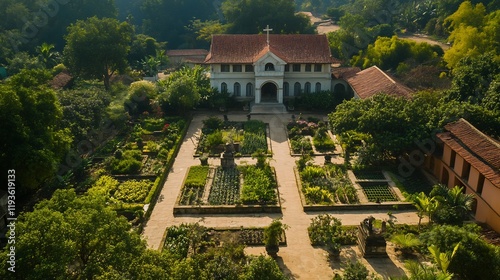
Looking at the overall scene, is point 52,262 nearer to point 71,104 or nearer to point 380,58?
point 71,104

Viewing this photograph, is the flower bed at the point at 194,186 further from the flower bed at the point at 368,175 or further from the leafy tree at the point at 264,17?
the leafy tree at the point at 264,17

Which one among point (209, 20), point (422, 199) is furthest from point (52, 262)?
point (209, 20)

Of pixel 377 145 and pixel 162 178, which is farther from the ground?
pixel 377 145

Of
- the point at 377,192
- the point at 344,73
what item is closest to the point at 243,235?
the point at 377,192

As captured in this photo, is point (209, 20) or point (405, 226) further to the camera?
point (209, 20)

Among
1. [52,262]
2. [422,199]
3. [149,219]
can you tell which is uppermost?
[52,262]

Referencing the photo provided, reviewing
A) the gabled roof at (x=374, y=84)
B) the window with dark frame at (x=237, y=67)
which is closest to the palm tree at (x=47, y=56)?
the window with dark frame at (x=237, y=67)
